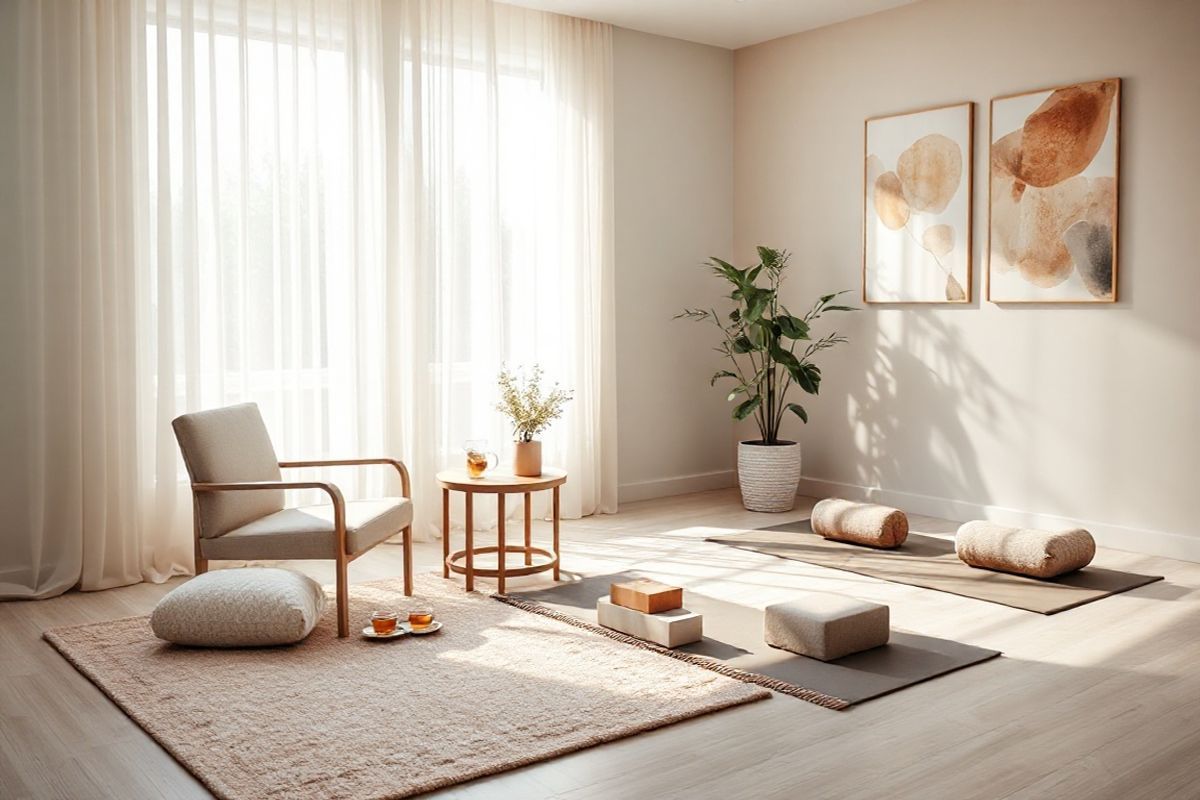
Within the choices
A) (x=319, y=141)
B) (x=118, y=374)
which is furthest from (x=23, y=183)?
(x=319, y=141)

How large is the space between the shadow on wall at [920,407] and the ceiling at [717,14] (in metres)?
1.72

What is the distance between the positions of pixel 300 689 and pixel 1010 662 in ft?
7.58

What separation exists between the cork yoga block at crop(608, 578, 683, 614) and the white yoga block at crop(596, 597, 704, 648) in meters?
0.02

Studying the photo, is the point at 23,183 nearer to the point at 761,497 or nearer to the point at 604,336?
the point at 604,336

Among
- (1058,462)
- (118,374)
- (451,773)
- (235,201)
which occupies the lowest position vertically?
(451,773)

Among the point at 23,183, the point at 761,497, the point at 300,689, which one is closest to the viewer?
the point at 300,689

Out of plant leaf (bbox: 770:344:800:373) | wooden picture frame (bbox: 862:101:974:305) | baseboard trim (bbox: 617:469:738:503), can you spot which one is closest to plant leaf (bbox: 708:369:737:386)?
plant leaf (bbox: 770:344:800:373)

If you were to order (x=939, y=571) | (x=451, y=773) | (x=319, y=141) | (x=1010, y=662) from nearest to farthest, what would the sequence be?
(x=451, y=773) < (x=1010, y=662) < (x=939, y=571) < (x=319, y=141)

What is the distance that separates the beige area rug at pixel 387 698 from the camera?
284 cm

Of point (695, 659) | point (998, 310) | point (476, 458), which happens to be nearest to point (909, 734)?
point (695, 659)

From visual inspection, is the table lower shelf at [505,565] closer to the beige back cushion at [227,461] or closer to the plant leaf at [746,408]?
the beige back cushion at [227,461]

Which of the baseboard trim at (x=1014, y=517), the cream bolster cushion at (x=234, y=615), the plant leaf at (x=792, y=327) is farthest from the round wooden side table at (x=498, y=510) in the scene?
the baseboard trim at (x=1014, y=517)

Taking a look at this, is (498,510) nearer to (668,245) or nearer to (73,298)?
(73,298)

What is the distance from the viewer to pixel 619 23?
251 inches
